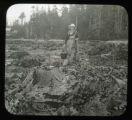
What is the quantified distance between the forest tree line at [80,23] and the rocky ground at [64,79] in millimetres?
56

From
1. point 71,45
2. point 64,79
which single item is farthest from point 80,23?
point 64,79

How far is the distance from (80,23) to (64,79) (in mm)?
406

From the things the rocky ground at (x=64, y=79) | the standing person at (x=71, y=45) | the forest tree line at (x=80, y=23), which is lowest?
the rocky ground at (x=64, y=79)

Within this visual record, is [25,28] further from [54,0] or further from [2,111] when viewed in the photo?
[2,111]

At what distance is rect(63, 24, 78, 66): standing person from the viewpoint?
73.2 inches

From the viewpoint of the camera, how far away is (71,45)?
1.87 meters

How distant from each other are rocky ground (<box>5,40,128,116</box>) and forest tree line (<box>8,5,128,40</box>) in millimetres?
56

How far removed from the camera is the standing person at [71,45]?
186cm

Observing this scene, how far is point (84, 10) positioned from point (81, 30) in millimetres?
141

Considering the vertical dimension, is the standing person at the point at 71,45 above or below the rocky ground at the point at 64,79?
above

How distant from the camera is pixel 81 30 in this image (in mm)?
1864

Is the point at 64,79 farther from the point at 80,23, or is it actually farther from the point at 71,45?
the point at 80,23

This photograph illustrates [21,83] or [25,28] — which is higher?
[25,28]

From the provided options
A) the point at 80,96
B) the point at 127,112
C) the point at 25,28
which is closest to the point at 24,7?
the point at 25,28
